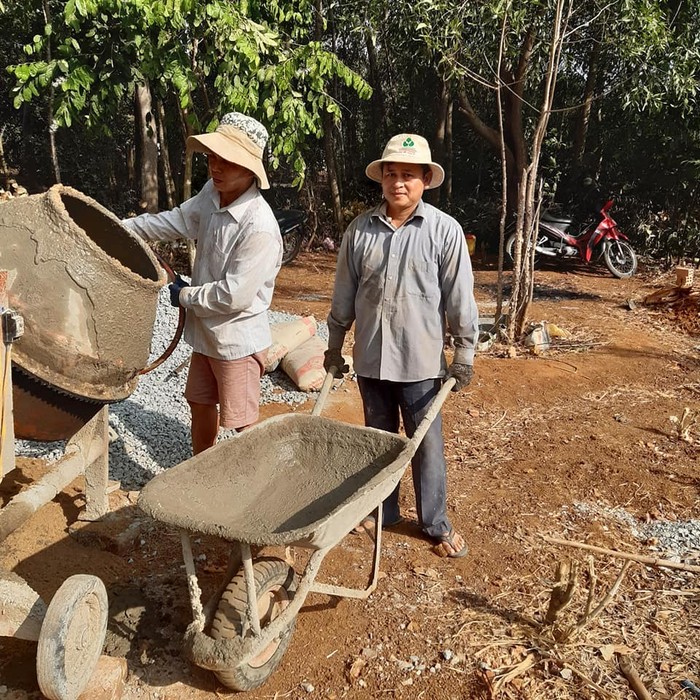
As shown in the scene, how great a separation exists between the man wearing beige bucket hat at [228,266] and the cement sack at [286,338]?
2041mm

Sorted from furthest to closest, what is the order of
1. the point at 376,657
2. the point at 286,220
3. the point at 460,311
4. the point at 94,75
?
the point at 286,220 < the point at 94,75 < the point at 460,311 < the point at 376,657

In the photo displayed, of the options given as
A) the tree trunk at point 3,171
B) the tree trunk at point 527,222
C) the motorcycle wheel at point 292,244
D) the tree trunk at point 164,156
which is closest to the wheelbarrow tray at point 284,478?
the tree trunk at point 527,222

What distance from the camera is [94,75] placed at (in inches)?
264

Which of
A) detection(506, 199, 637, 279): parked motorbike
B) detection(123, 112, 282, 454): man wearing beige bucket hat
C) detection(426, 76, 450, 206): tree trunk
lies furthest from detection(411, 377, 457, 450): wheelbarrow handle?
detection(426, 76, 450, 206): tree trunk

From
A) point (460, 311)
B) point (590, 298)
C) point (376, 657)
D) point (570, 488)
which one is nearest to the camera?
point (376, 657)

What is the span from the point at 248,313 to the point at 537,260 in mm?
8829

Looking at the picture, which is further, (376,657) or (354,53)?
(354,53)

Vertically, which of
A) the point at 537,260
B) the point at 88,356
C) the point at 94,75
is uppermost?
the point at 94,75

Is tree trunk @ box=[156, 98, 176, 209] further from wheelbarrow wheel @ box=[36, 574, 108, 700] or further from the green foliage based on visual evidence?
wheelbarrow wheel @ box=[36, 574, 108, 700]

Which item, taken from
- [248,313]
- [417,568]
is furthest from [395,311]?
[417,568]

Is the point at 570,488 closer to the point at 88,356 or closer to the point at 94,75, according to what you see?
the point at 88,356

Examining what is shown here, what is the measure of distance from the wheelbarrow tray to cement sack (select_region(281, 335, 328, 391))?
8.04 ft

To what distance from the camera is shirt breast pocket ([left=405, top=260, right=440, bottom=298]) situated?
2.94 meters

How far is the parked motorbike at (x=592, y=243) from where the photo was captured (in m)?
10.3
